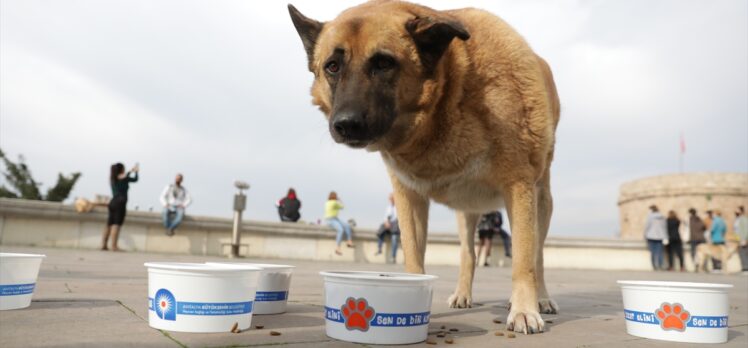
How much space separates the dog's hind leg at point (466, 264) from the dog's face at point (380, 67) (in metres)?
1.83

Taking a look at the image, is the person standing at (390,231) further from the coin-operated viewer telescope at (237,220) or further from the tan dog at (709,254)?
the tan dog at (709,254)

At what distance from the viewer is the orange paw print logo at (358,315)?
2.72 m

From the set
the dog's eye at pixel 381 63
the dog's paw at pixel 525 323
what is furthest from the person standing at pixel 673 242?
the dog's eye at pixel 381 63

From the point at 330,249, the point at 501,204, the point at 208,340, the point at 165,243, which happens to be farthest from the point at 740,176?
the point at 208,340

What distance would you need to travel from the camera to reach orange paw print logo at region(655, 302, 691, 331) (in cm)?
309

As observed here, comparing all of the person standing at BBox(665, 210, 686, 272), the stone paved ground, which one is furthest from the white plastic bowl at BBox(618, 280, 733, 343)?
the person standing at BBox(665, 210, 686, 272)

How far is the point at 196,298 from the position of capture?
2764 mm

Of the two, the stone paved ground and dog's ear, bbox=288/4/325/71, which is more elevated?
dog's ear, bbox=288/4/325/71

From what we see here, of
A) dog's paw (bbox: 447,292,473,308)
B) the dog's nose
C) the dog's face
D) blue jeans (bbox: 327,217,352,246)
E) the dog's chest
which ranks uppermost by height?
the dog's face

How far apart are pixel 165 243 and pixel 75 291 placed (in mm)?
10375

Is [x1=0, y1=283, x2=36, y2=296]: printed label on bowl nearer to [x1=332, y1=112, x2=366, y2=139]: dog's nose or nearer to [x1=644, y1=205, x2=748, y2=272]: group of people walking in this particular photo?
[x1=332, y1=112, x2=366, y2=139]: dog's nose

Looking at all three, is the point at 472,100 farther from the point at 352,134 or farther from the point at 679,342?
the point at 679,342

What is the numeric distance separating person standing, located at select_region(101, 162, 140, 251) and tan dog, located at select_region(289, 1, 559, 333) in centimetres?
1049

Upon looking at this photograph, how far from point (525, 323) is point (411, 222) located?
3.64 feet
